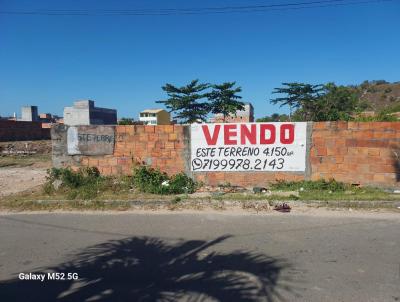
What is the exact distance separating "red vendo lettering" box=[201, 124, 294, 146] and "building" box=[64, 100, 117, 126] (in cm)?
5720

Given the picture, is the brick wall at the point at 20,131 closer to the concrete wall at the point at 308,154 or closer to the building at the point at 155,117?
the concrete wall at the point at 308,154

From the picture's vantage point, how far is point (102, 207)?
7145 mm

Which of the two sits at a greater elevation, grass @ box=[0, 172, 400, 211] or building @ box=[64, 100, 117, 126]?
building @ box=[64, 100, 117, 126]

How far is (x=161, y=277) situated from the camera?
379 centimetres

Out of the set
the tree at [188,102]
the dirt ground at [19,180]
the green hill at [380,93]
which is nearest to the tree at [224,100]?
the tree at [188,102]

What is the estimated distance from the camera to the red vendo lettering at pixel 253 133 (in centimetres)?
854

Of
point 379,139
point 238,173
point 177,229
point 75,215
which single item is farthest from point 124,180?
point 379,139

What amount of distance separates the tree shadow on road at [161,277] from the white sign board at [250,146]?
4175 millimetres

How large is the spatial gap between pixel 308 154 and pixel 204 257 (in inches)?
203

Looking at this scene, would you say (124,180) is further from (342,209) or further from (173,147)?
(342,209)

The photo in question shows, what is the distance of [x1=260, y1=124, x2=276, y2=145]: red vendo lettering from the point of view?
8570 millimetres

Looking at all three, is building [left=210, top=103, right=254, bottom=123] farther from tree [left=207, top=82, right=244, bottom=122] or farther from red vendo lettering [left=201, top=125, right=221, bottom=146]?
red vendo lettering [left=201, top=125, right=221, bottom=146]

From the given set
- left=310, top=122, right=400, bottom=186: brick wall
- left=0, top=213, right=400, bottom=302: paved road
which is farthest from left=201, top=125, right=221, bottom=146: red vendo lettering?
left=0, top=213, right=400, bottom=302: paved road

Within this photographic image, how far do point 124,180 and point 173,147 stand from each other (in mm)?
1620
